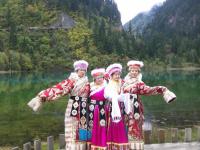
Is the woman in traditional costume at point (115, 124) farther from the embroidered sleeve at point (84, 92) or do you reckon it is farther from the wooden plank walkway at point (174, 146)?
the wooden plank walkway at point (174, 146)

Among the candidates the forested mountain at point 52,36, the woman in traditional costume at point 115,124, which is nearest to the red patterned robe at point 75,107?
the woman in traditional costume at point 115,124

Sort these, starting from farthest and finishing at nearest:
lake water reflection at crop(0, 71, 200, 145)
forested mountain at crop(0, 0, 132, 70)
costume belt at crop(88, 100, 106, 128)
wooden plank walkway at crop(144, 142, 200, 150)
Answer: forested mountain at crop(0, 0, 132, 70)
lake water reflection at crop(0, 71, 200, 145)
wooden plank walkway at crop(144, 142, 200, 150)
costume belt at crop(88, 100, 106, 128)

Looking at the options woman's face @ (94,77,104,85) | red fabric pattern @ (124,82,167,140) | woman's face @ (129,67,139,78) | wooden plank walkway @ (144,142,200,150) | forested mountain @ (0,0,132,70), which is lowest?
wooden plank walkway @ (144,142,200,150)

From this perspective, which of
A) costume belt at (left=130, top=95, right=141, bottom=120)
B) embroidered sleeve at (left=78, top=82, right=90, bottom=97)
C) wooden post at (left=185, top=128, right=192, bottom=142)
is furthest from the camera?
wooden post at (left=185, top=128, right=192, bottom=142)

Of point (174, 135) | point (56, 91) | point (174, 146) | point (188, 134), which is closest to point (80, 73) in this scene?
point (56, 91)

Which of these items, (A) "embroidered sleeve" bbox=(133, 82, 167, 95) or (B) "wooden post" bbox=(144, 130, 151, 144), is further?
(B) "wooden post" bbox=(144, 130, 151, 144)

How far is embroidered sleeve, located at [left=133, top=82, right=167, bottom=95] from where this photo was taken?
8500 mm

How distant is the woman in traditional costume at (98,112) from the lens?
8.02m

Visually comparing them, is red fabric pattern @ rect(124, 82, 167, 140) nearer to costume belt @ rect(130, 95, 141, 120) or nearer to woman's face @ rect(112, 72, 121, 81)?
costume belt @ rect(130, 95, 141, 120)

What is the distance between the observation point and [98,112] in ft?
26.8

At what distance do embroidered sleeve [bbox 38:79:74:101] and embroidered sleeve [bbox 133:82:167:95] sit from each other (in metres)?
1.29

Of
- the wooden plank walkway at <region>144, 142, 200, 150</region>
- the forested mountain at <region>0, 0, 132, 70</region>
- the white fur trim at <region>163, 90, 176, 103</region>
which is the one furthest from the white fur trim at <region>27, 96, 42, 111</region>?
the forested mountain at <region>0, 0, 132, 70</region>

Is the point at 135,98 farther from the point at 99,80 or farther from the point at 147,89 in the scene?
the point at 99,80

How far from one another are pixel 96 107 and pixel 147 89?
105cm
